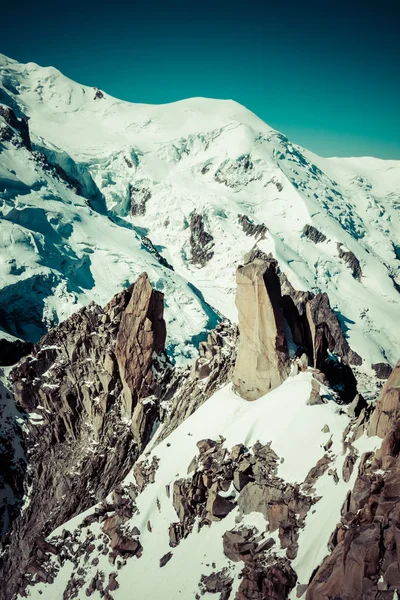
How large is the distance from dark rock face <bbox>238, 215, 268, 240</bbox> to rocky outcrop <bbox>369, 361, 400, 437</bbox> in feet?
463

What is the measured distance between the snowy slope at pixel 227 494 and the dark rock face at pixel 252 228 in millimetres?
125669

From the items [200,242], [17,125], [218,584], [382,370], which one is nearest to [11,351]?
[218,584]

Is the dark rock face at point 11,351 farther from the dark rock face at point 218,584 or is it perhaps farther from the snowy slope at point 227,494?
the dark rock face at point 218,584

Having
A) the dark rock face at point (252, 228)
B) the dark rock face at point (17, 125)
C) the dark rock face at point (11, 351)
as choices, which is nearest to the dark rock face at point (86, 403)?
the dark rock face at point (11, 351)

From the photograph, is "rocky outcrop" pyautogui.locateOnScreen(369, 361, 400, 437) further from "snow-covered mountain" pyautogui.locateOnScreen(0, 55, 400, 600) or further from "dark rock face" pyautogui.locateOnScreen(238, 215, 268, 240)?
"dark rock face" pyautogui.locateOnScreen(238, 215, 268, 240)

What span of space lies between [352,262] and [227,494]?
151 meters

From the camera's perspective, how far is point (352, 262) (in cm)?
18012

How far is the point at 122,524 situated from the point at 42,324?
272ft

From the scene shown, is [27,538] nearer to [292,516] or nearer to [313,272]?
[292,516]

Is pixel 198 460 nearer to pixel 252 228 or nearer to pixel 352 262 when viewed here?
pixel 252 228

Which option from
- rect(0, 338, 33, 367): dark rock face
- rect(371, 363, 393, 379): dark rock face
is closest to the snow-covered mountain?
rect(0, 338, 33, 367): dark rock face

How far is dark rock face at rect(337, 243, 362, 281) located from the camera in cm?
17962

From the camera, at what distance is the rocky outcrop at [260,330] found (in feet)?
179

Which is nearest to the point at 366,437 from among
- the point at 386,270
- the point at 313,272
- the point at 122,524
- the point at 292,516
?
the point at 292,516
